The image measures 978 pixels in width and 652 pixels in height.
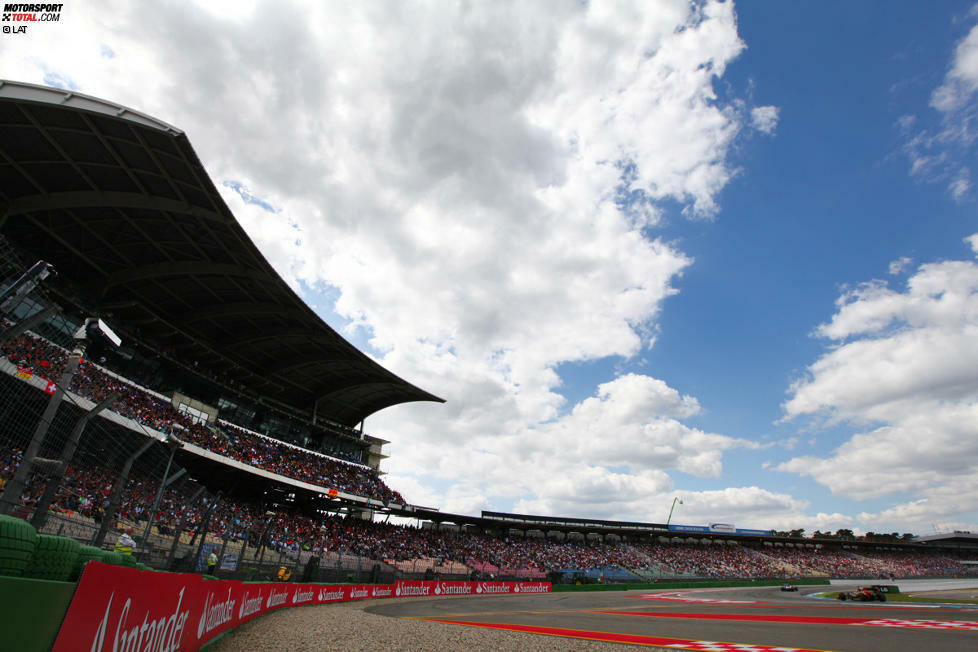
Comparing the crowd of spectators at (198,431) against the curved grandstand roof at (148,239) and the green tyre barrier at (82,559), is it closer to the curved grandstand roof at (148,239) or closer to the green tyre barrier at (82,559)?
the curved grandstand roof at (148,239)

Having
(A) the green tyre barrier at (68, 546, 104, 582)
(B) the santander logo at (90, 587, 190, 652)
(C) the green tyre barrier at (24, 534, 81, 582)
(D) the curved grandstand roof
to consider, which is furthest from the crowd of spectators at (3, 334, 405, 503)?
(C) the green tyre barrier at (24, 534, 81, 582)

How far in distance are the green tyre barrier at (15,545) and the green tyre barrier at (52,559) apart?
0.06 meters

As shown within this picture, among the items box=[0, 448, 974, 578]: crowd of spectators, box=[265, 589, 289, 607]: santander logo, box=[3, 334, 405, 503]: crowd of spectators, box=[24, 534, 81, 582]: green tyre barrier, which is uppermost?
box=[3, 334, 405, 503]: crowd of spectators

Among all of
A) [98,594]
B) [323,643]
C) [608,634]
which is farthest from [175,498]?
[98,594]

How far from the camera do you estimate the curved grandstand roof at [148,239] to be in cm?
1675

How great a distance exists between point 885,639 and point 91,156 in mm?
28455

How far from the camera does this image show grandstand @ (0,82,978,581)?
13.6m

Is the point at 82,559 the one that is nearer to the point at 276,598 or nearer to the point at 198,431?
the point at 276,598

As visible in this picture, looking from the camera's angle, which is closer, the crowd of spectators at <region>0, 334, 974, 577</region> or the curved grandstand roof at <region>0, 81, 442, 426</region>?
the crowd of spectators at <region>0, 334, 974, 577</region>

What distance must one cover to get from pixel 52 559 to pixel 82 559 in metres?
0.71

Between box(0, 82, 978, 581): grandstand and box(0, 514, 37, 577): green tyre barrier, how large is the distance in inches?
278

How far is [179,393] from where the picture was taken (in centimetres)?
3209

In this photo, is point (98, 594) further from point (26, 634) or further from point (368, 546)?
point (368, 546)

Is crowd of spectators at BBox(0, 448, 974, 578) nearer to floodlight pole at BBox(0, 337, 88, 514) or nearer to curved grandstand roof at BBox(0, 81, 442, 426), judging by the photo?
floodlight pole at BBox(0, 337, 88, 514)
